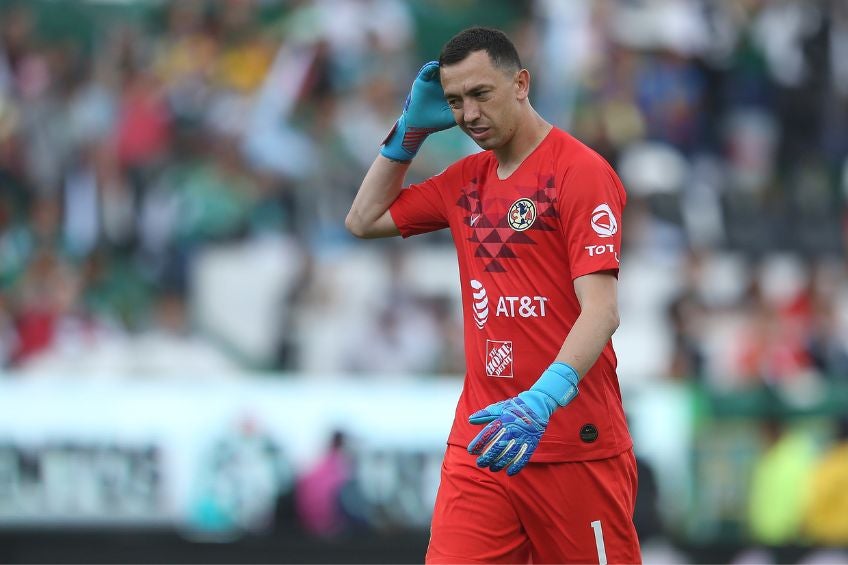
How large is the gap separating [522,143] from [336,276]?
21.3 feet

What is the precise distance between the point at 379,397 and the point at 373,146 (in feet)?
9.64

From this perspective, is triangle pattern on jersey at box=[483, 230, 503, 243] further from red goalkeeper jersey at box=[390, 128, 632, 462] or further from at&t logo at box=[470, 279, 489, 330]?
at&t logo at box=[470, 279, 489, 330]

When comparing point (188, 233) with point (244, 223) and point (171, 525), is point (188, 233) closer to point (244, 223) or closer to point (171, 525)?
point (244, 223)

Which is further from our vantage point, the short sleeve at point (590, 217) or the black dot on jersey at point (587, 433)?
the black dot on jersey at point (587, 433)

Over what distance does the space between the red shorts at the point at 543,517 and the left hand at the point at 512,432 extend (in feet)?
1.15

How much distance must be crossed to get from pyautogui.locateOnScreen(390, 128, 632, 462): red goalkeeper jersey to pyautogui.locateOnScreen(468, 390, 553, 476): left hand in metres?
0.34

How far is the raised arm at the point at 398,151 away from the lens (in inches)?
206

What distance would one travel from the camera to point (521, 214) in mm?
4852

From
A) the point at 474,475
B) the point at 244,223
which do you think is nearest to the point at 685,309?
the point at 244,223

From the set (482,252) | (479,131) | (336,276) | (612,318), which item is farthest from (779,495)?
(479,131)

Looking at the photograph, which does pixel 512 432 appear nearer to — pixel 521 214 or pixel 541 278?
pixel 541 278

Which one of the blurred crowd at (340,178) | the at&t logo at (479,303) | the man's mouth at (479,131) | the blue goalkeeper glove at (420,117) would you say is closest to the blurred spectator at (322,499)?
the blurred crowd at (340,178)

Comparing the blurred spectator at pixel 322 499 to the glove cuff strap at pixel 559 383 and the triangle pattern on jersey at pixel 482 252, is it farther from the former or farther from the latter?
the glove cuff strap at pixel 559 383

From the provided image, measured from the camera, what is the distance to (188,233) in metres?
11.6
